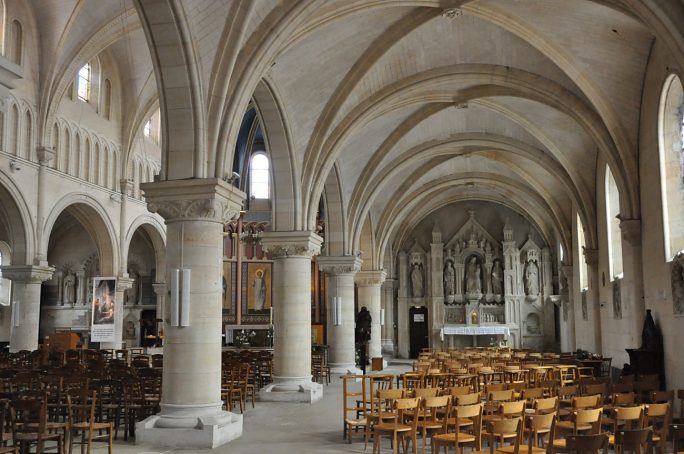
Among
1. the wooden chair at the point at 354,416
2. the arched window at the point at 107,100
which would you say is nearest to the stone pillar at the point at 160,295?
the arched window at the point at 107,100

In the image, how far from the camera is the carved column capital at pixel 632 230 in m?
16.4

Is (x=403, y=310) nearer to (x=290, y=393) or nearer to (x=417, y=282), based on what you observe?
(x=417, y=282)

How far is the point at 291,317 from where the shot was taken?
644 inches

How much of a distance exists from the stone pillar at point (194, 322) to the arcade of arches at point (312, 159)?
3 cm

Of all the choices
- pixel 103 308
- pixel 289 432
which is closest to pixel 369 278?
pixel 103 308

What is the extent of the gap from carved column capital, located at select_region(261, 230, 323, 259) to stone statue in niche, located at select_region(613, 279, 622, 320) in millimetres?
8532

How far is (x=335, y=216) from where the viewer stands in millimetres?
23547

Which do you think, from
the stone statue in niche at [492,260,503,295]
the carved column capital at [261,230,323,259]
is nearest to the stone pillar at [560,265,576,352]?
the stone statue in niche at [492,260,503,295]

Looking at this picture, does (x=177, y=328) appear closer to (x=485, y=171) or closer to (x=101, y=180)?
(x=101, y=180)

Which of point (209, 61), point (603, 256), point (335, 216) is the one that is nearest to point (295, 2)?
point (209, 61)

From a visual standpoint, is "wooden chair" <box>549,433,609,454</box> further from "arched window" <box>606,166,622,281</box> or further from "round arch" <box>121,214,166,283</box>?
"round arch" <box>121,214,166,283</box>

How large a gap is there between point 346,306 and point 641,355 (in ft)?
35.2

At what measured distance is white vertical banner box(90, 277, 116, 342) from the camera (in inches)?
784

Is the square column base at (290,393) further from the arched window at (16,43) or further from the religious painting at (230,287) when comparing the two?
the religious painting at (230,287)
